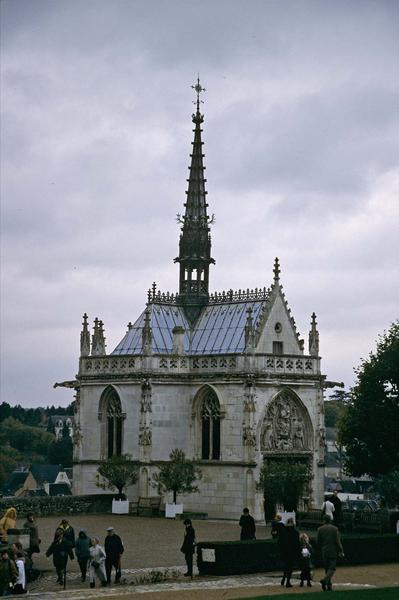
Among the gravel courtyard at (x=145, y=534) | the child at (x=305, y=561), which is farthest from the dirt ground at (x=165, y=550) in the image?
the child at (x=305, y=561)

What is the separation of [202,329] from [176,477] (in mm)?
9359

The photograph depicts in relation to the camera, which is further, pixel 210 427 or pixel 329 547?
pixel 210 427

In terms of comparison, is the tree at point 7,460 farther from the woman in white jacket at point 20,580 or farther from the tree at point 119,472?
the woman in white jacket at point 20,580

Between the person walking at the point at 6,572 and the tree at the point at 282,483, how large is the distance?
93.4ft

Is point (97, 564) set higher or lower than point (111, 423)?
lower

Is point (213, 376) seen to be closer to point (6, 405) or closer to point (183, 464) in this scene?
point (183, 464)

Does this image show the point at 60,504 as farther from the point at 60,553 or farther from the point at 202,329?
the point at 60,553

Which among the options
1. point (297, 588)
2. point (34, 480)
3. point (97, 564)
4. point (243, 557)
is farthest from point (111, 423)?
point (34, 480)

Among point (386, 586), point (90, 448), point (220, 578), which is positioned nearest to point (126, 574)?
point (220, 578)

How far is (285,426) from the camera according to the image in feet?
223

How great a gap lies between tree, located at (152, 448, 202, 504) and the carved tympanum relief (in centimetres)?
372

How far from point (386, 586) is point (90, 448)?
3217 cm

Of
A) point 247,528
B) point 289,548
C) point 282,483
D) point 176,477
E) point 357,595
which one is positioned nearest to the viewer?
point 357,595

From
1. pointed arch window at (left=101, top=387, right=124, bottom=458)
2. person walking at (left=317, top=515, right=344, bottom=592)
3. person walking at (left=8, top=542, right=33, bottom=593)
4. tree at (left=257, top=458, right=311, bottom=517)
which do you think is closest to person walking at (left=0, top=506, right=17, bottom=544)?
person walking at (left=8, top=542, right=33, bottom=593)
